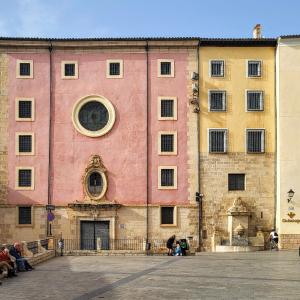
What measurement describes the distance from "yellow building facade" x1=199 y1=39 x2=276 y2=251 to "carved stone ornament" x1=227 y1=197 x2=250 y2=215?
0.06m

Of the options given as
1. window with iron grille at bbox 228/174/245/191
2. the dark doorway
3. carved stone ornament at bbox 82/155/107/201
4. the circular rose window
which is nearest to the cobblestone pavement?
the dark doorway

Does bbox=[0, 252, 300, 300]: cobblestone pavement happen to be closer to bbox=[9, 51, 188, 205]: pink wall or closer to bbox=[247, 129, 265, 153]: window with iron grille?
bbox=[9, 51, 188, 205]: pink wall

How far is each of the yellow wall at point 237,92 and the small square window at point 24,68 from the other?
11.3 meters

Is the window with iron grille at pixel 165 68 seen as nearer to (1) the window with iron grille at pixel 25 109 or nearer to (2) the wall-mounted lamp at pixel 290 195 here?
(1) the window with iron grille at pixel 25 109

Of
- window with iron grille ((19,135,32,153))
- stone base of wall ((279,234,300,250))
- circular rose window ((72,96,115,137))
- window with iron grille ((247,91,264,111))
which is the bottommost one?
stone base of wall ((279,234,300,250))

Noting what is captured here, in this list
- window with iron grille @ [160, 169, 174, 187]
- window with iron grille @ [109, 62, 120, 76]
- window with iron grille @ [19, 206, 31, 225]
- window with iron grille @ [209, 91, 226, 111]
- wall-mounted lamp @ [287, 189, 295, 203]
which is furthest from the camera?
window with iron grille @ [109, 62, 120, 76]

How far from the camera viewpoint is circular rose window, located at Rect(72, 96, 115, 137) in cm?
4506

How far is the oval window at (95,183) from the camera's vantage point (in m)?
44.7

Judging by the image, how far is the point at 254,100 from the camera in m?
44.9

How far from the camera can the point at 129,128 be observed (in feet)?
147

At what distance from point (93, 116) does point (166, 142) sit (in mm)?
5162

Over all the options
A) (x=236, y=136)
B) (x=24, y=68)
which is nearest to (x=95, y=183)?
(x=24, y=68)

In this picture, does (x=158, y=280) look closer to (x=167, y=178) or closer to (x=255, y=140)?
(x=167, y=178)

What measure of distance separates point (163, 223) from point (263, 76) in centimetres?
1166
